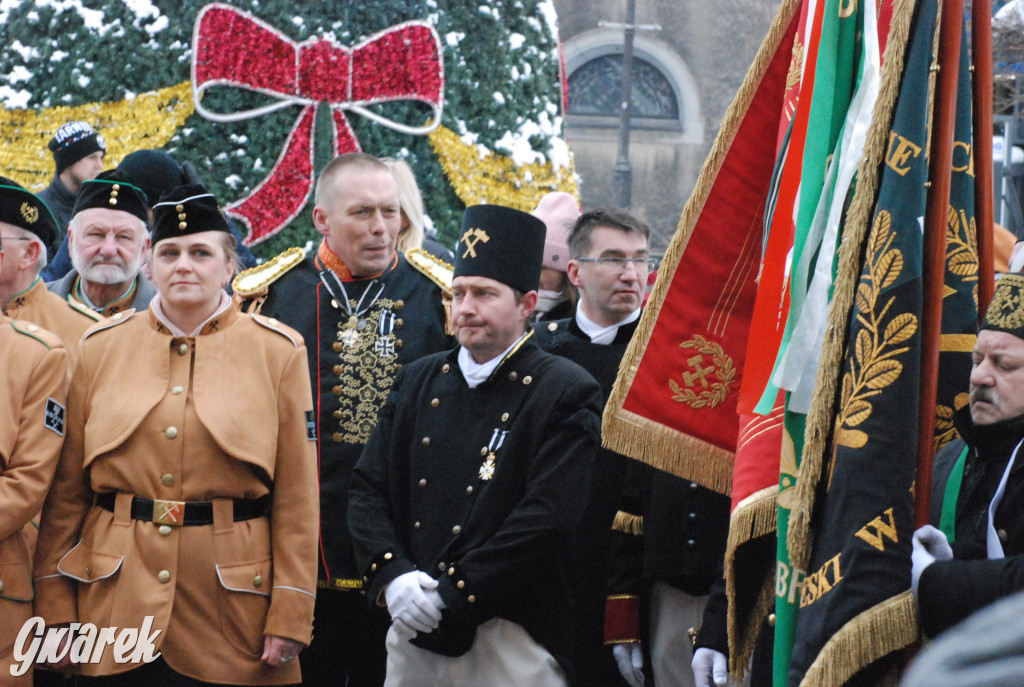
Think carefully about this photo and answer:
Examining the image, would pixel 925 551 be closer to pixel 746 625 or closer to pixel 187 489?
pixel 746 625

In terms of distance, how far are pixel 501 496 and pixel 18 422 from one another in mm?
1489

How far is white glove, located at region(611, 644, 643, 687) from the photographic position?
13.7 feet

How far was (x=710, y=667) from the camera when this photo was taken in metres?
3.53

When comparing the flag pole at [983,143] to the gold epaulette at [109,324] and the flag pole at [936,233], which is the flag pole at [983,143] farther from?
the gold epaulette at [109,324]

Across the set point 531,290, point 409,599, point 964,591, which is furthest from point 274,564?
point 964,591

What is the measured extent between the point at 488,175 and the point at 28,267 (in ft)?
12.5

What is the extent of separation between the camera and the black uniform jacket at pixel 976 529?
248cm

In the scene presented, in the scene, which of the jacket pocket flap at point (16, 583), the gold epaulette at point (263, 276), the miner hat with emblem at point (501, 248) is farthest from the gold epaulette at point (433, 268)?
the jacket pocket flap at point (16, 583)

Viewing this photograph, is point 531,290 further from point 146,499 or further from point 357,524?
point 146,499

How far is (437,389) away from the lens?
4090mm

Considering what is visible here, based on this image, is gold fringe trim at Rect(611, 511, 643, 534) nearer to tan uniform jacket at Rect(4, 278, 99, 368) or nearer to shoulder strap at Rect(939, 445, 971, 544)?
shoulder strap at Rect(939, 445, 971, 544)

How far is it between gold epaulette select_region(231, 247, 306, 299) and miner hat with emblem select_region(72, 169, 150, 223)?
1.48ft

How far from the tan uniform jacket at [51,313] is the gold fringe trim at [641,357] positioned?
6.84 ft

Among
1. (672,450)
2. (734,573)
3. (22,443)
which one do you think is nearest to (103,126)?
(22,443)
